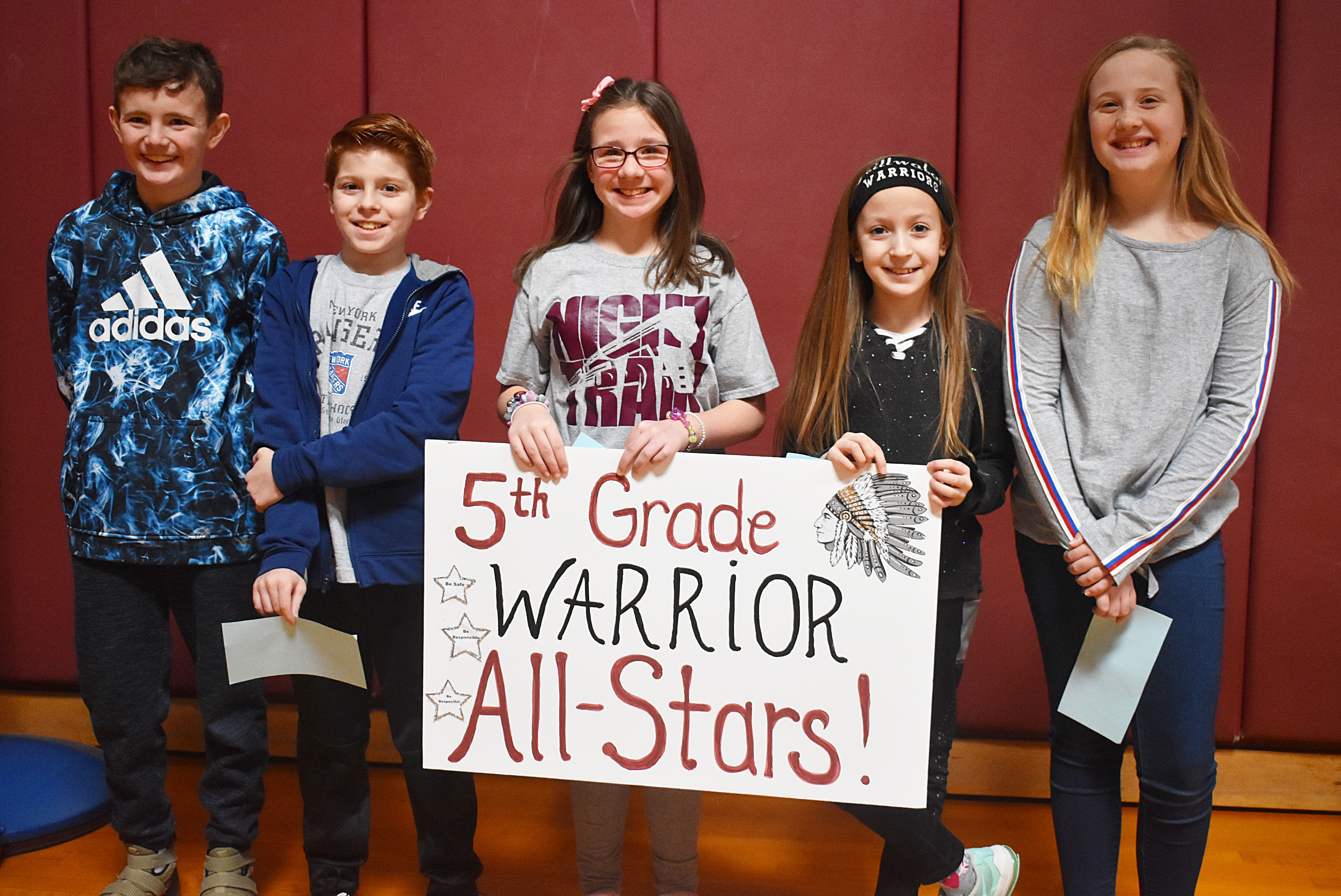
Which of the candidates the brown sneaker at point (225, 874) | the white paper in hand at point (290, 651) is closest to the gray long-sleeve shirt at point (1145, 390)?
the white paper in hand at point (290, 651)

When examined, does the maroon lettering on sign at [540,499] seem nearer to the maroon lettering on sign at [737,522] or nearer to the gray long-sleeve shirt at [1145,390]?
the maroon lettering on sign at [737,522]

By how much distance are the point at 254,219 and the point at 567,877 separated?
1470mm

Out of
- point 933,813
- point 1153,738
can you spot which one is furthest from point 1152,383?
point 933,813

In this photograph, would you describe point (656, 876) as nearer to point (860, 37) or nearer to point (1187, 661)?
point (1187, 661)

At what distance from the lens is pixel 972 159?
2252 mm

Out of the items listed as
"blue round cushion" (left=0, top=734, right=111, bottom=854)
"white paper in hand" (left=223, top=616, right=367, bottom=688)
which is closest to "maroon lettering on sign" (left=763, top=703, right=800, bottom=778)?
"white paper in hand" (left=223, top=616, right=367, bottom=688)

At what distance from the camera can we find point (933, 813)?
154 centimetres

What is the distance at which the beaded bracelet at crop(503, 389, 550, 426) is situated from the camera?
153cm

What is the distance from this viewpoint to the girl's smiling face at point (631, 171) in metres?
1.53

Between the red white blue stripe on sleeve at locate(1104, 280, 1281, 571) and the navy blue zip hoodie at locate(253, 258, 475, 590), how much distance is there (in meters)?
1.09

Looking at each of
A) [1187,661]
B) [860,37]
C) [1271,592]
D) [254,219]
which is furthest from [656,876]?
[860,37]

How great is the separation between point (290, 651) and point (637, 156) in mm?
1024

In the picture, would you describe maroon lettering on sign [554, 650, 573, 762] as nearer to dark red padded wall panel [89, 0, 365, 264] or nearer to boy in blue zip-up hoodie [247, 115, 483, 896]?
boy in blue zip-up hoodie [247, 115, 483, 896]

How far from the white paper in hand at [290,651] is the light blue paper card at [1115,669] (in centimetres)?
119
